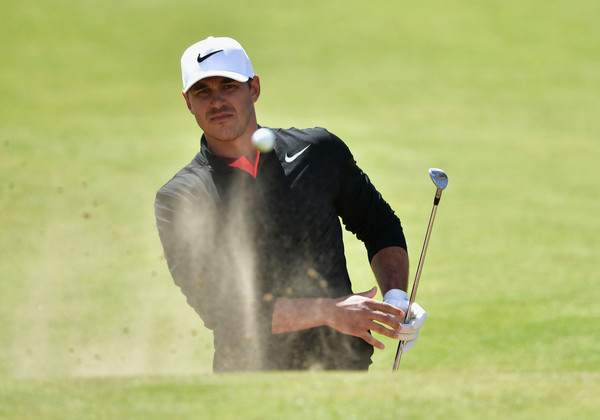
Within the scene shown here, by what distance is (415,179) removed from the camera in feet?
39.1

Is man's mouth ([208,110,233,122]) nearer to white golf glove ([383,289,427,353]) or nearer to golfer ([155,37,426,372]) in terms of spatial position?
golfer ([155,37,426,372])

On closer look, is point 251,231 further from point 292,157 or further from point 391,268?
point 391,268

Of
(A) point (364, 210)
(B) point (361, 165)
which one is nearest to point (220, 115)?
(A) point (364, 210)

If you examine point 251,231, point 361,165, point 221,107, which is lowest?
point 251,231

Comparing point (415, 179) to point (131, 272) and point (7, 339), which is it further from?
point (7, 339)

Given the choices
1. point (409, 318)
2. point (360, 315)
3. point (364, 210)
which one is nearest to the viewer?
point (360, 315)

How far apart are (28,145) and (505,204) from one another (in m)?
6.95

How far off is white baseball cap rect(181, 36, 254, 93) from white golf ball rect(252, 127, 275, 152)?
244mm

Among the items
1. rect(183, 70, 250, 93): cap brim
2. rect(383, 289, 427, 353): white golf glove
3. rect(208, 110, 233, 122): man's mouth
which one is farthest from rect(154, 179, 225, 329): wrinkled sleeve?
rect(383, 289, 427, 353): white golf glove

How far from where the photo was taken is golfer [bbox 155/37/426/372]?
3816 millimetres

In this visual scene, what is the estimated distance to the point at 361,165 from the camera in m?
12.4

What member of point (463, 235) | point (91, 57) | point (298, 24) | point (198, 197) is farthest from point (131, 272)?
point (298, 24)

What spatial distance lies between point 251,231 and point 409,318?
0.76 meters

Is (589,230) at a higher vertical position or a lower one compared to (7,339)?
higher
